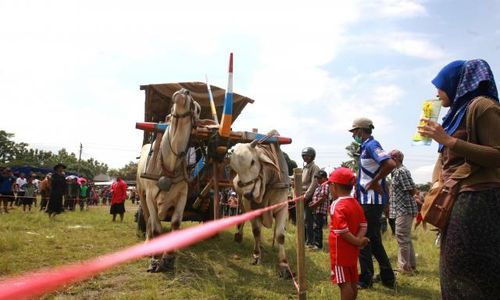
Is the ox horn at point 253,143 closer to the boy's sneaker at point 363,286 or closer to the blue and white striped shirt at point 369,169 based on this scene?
the blue and white striped shirt at point 369,169

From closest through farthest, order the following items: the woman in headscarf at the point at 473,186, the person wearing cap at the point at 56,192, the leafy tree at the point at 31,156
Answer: the woman in headscarf at the point at 473,186
the person wearing cap at the point at 56,192
the leafy tree at the point at 31,156

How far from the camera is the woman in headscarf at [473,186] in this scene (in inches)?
86.0

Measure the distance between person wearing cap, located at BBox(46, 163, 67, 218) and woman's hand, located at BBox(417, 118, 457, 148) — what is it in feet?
43.5

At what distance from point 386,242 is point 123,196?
28.9ft

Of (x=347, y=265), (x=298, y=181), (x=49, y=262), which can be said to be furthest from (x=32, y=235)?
(x=347, y=265)

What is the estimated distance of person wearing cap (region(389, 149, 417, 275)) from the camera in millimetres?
6121

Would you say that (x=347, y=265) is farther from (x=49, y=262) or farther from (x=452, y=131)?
(x=49, y=262)

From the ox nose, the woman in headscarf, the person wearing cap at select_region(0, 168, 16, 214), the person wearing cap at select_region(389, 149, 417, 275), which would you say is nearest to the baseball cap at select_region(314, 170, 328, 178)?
the person wearing cap at select_region(389, 149, 417, 275)

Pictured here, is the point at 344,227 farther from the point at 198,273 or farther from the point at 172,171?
the point at 172,171

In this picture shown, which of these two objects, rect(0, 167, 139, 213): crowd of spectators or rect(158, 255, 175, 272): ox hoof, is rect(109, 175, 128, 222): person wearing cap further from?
rect(158, 255, 175, 272): ox hoof

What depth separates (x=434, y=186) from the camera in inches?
99.5

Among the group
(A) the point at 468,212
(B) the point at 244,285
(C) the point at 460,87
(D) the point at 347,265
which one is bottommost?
(B) the point at 244,285

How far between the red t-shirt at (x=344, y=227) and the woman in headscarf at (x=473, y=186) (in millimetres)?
1204

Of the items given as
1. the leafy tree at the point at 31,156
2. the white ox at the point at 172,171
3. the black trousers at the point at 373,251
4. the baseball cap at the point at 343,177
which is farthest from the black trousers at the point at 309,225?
the leafy tree at the point at 31,156
